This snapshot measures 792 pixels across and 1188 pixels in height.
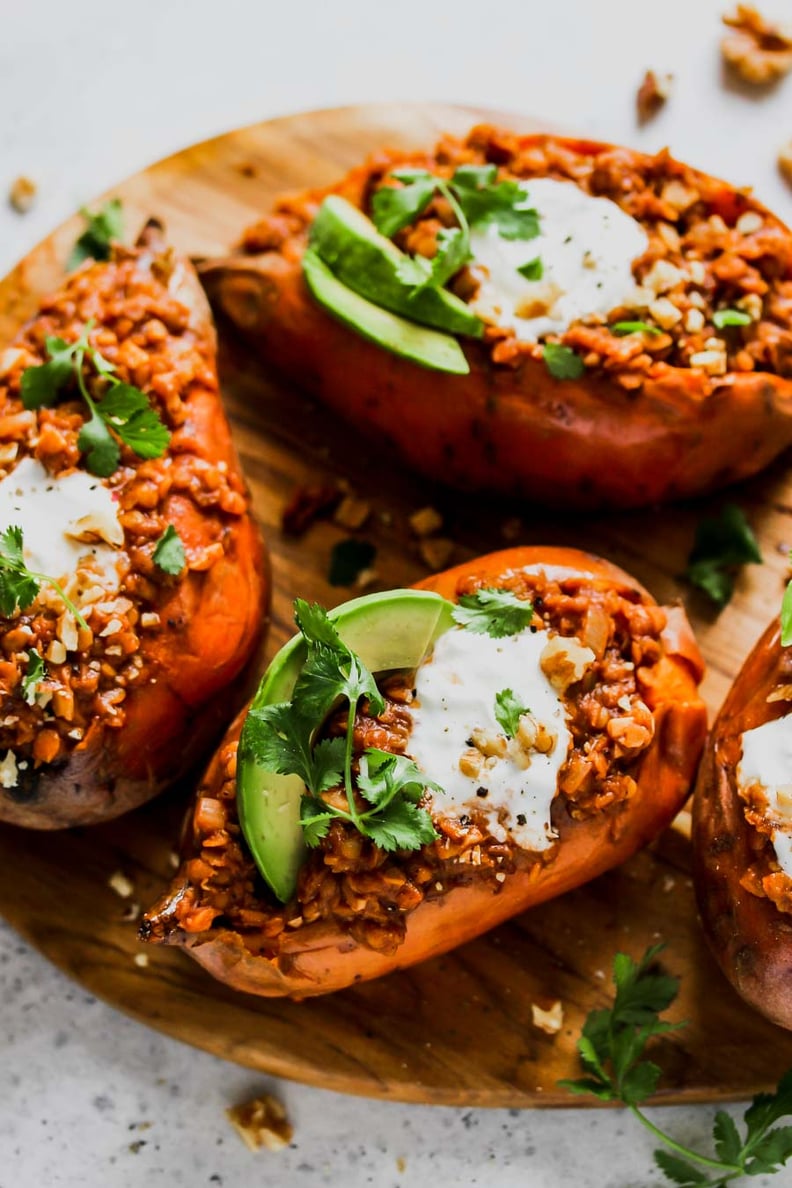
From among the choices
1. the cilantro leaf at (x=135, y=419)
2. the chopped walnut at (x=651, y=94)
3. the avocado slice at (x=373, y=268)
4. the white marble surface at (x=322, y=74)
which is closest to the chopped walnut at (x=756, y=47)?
the white marble surface at (x=322, y=74)

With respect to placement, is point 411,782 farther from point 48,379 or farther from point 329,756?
point 48,379

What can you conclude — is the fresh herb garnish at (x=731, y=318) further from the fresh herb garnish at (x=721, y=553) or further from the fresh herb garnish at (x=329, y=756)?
the fresh herb garnish at (x=329, y=756)

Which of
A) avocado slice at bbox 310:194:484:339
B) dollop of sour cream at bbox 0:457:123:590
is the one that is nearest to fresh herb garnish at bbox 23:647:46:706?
dollop of sour cream at bbox 0:457:123:590

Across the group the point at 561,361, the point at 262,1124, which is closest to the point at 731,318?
the point at 561,361

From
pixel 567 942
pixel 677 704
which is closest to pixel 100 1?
pixel 677 704

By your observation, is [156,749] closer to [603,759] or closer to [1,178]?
[603,759]

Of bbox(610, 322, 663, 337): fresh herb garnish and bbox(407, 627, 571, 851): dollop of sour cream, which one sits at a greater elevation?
bbox(610, 322, 663, 337): fresh herb garnish

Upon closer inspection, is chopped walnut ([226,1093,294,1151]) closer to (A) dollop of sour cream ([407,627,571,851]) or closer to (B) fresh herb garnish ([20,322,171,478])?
(A) dollop of sour cream ([407,627,571,851])
